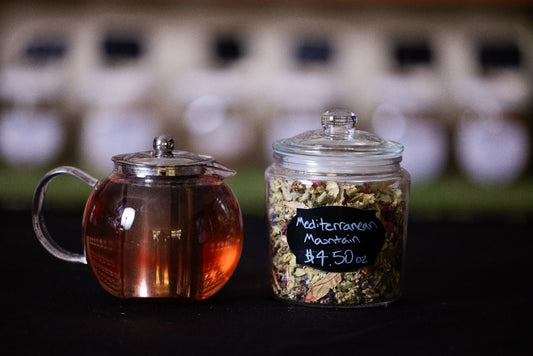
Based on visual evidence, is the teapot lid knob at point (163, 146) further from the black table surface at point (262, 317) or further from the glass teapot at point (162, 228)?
the black table surface at point (262, 317)

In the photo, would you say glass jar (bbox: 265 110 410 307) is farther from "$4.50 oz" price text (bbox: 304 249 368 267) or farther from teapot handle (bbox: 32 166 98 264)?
teapot handle (bbox: 32 166 98 264)

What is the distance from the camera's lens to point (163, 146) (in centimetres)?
79

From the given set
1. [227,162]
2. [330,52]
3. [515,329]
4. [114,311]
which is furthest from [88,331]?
[330,52]

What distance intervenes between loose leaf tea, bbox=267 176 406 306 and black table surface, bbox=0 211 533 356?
19 millimetres

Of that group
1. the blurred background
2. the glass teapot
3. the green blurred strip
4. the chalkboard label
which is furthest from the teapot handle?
the blurred background

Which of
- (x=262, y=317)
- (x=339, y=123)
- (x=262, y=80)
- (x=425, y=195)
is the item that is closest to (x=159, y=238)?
(x=262, y=317)

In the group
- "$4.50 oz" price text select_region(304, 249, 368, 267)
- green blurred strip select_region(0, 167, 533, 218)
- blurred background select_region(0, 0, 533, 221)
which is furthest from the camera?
blurred background select_region(0, 0, 533, 221)

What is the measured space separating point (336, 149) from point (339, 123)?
0.14 ft

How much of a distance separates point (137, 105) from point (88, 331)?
5.40 feet

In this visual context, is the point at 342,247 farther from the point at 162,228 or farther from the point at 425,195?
the point at 425,195

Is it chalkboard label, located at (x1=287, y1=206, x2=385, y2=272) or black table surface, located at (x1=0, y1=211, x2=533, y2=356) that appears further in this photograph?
chalkboard label, located at (x1=287, y1=206, x2=385, y2=272)

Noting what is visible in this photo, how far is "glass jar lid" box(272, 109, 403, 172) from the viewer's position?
781mm

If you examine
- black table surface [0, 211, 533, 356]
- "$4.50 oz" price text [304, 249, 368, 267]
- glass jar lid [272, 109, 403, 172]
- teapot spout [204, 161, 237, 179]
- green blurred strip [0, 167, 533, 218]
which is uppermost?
glass jar lid [272, 109, 403, 172]

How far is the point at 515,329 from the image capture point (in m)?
0.72
